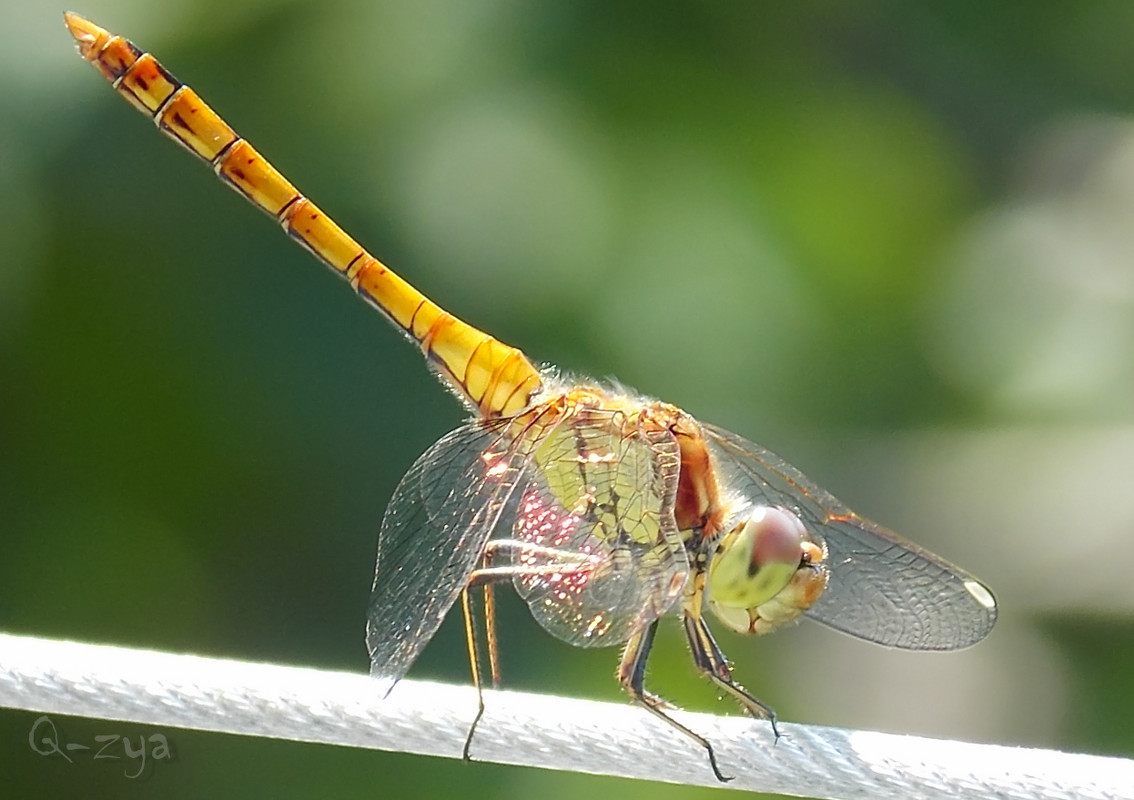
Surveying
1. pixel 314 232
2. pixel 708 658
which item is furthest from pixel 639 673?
pixel 314 232

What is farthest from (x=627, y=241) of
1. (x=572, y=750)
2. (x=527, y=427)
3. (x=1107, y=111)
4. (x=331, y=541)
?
(x=572, y=750)

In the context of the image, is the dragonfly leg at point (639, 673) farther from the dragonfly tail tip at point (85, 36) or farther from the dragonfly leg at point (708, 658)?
the dragonfly tail tip at point (85, 36)

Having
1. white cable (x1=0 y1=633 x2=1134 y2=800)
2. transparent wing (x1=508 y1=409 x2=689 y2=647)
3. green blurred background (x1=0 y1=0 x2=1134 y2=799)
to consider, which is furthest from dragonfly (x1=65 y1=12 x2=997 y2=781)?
green blurred background (x1=0 y1=0 x2=1134 y2=799)

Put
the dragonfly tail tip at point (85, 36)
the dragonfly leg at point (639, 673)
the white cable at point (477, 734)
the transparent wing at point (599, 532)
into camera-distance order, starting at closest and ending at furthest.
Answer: the white cable at point (477, 734)
the dragonfly leg at point (639, 673)
the transparent wing at point (599, 532)
the dragonfly tail tip at point (85, 36)

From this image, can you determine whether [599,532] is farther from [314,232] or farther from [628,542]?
[314,232]

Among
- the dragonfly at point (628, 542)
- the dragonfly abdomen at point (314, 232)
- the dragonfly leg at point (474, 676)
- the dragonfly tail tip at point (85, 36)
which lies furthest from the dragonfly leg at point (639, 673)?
the dragonfly tail tip at point (85, 36)

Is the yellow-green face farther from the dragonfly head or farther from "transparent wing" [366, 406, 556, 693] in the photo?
"transparent wing" [366, 406, 556, 693]
